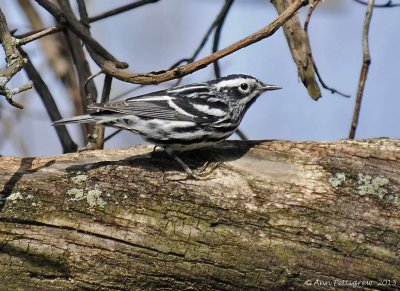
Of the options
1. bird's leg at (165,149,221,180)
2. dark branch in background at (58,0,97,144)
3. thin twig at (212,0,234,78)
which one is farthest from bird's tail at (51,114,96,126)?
thin twig at (212,0,234,78)

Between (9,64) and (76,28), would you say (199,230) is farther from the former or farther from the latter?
(76,28)

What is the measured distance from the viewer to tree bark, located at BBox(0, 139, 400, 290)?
3750 mm

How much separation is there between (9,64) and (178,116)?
119 cm

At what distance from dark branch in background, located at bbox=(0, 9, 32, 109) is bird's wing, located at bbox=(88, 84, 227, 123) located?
0.74m

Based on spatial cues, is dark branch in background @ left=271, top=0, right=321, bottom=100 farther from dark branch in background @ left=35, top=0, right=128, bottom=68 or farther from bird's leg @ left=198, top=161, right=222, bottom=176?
dark branch in background @ left=35, top=0, right=128, bottom=68

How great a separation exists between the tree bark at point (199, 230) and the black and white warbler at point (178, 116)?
39cm

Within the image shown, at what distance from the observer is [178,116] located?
15.1 ft

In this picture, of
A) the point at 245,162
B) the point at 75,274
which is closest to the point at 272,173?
the point at 245,162

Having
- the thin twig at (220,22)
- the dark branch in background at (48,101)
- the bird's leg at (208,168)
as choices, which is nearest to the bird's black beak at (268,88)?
the thin twig at (220,22)

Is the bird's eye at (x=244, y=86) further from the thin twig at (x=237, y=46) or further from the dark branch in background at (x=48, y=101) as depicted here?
the dark branch in background at (x=48, y=101)

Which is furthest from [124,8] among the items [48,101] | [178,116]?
[178,116]

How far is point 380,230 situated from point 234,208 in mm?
761

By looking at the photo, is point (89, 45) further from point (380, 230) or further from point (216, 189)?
point (380, 230)

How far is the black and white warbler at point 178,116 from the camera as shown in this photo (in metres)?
4.46
